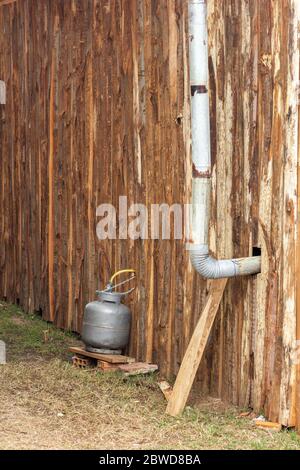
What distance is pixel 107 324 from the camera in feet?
26.3

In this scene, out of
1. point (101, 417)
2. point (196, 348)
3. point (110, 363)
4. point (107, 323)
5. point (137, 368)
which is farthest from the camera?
point (107, 323)

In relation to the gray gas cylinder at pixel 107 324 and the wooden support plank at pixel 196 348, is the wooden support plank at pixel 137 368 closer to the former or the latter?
the gray gas cylinder at pixel 107 324

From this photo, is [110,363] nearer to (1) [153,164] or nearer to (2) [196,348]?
(2) [196,348]

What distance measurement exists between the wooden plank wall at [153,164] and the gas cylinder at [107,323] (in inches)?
6.3

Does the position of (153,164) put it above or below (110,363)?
above

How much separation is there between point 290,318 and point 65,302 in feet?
12.6

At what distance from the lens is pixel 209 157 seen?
261 inches

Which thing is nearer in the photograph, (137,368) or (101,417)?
(101,417)

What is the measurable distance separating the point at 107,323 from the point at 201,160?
2022mm

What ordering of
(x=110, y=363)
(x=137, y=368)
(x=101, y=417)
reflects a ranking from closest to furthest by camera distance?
(x=101, y=417)
(x=137, y=368)
(x=110, y=363)

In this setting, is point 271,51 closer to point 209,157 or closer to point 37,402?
point 209,157

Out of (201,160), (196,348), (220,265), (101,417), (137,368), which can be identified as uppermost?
(201,160)

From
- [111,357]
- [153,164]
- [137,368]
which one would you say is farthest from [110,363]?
[153,164]

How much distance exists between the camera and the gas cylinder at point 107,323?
316 inches
